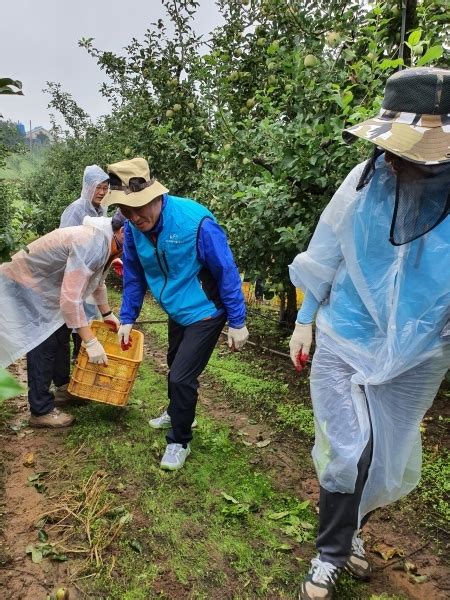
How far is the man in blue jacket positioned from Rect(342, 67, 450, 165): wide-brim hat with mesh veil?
1.25 meters

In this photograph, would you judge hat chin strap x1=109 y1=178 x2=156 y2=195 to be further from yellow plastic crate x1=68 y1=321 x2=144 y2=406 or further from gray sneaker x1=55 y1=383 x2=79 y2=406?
gray sneaker x1=55 y1=383 x2=79 y2=406

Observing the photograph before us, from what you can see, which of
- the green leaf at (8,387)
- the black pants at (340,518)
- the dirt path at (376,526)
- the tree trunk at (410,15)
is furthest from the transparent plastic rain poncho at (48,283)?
the green leaf at (8,387)

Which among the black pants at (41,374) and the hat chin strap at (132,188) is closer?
the hat chin strap at (132,188)

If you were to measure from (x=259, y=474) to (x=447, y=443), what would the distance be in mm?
1307

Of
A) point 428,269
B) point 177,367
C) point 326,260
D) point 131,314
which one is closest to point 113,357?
point 131,314

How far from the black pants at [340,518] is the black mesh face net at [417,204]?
2.52 ft

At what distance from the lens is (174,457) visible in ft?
9.59

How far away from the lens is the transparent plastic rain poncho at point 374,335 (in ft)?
5.58

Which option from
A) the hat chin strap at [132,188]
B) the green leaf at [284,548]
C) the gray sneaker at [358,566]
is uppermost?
the hat chin strap at [132,188]

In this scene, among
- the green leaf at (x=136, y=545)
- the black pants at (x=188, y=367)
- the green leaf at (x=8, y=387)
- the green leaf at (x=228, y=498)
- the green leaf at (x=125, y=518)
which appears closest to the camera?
the green leaf at (x=8, y=387)

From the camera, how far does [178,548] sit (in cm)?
229

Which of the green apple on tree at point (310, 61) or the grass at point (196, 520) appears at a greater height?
the green apple on tree at point (310, 61)

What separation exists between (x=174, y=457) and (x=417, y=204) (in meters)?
2.01

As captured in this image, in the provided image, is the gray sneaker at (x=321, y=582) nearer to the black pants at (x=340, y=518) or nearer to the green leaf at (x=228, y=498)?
the black pants at (x=340, y=518)
